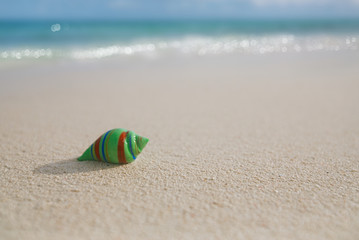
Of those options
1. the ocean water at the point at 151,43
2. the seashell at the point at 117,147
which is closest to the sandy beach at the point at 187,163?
the seashell at the point at 117,147

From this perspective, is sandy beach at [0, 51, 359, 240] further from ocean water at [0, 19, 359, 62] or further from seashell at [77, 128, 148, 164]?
ocean water at [0, 19, 359, 62]

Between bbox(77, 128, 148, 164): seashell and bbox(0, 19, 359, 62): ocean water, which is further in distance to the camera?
bbox(0, 19, 359, 62): ocean water

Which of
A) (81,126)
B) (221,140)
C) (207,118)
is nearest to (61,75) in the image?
(81,126)

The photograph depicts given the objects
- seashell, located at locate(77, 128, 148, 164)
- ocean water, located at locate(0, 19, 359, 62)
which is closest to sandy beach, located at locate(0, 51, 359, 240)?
seashell, located at locate(77, 128, 148, 164)

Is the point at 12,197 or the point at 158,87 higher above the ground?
the point at 158,87

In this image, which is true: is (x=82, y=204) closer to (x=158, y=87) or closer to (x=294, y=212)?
(x=294, y=212)

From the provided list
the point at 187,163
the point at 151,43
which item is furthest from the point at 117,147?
the point at 151,43
